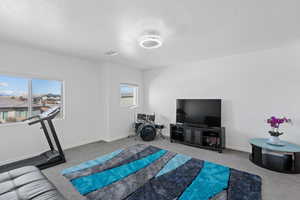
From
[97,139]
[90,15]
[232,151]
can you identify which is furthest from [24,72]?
[232,151]

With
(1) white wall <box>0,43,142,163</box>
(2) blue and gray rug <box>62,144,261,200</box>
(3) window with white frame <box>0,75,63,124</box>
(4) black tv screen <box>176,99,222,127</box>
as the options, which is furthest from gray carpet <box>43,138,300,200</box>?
(3) window with white frame <box>0,75,63,124</box>

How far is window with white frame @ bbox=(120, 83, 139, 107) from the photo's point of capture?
4831 millimetres

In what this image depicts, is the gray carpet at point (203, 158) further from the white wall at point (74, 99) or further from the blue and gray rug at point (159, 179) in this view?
the white wall at point (74, 99)

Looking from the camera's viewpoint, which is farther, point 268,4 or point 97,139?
point 97,139

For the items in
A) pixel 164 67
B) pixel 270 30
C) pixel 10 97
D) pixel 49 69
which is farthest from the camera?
pixel 164 67

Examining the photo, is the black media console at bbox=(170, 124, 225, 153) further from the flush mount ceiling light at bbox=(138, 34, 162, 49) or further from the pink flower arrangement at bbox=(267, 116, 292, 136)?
the flush mount ceiling light at bbox=(138, 34, 162, 49)

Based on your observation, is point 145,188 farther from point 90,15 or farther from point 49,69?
point 49,69

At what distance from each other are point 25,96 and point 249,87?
5.28 metres

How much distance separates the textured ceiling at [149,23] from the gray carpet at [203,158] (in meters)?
2.42

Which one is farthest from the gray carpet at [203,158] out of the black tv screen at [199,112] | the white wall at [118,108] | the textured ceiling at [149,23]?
the textured ceiling at [149,23]

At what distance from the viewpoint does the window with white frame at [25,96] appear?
2.82m

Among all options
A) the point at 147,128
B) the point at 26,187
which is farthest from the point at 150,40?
the point at 147,128

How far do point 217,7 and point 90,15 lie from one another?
66.0 inches

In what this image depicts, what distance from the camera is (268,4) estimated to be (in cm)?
165
